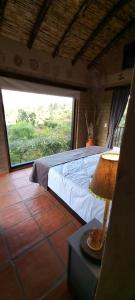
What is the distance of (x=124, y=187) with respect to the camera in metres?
0.34

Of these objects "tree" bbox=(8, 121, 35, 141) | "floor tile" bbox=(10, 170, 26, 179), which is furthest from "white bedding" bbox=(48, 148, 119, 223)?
→ "tree" bbox=(8, 121, 35, 141)

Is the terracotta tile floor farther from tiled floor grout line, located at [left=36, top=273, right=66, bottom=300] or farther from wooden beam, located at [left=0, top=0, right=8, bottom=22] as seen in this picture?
wooden beam, located at [left=0, top=0, right=8, bottom=22]

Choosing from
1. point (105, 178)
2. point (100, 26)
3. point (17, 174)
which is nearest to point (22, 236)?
point (105, 178)

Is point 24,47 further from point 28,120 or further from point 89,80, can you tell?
point 89,80

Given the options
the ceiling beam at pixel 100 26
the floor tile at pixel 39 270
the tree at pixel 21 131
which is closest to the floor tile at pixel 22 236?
the floor tile at pixel 39 270

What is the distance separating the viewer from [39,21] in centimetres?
236

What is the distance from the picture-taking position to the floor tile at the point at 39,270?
1.17m

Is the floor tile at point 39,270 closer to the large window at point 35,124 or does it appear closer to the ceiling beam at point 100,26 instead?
the large window at point 35,124

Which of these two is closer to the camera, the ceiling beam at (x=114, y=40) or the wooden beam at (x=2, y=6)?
the wooden beam at (x=2, y=6)

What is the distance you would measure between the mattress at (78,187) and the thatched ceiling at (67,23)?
99.8 inches

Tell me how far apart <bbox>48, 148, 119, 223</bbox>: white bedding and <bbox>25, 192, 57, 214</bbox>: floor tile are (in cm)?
31

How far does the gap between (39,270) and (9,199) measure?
4.01ft

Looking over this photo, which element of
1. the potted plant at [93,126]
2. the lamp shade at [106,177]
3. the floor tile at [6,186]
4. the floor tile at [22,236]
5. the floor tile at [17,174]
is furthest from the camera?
the potted plant at [93,126]

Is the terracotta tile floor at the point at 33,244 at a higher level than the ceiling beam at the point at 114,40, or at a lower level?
lower
